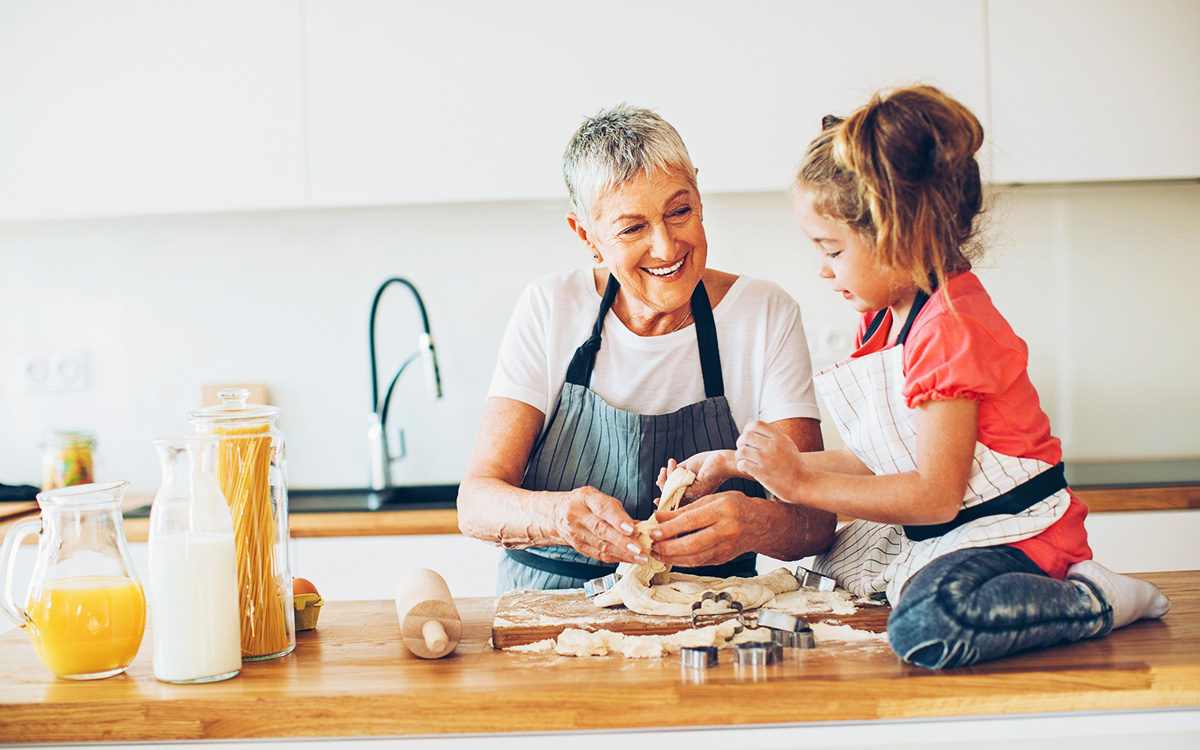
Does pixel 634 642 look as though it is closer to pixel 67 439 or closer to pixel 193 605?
pixel 193 605

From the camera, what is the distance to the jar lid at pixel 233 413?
3.09 feet

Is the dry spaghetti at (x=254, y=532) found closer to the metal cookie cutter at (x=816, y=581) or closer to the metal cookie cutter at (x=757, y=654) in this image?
the metal cookie cutter at (x=757, y=654)

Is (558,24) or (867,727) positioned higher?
(558,24)

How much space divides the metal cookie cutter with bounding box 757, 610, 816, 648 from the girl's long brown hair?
1.32 ft

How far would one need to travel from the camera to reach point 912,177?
3.19 feet

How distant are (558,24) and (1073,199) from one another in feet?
4.97

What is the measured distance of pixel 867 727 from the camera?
820 millimetres

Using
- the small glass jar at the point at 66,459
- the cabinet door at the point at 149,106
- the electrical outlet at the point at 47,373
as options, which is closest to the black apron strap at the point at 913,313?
the cabinet door at the point at 149,106

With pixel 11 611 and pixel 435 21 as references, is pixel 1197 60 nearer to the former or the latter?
pixel 435 21

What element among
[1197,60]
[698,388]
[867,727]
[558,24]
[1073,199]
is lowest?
[867,727]

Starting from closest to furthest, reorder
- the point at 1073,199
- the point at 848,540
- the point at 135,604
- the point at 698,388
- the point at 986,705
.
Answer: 1. the point at 986,705
2. the point at 135,604
3. the point at 848,540
4. the point at 698,388
5. the point at 1073,199

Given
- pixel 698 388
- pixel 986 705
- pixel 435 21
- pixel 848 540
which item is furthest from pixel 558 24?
pixel 986 705

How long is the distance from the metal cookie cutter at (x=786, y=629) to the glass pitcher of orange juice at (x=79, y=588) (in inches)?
26.4

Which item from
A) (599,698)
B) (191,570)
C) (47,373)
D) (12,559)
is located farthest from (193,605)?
(47,373)
